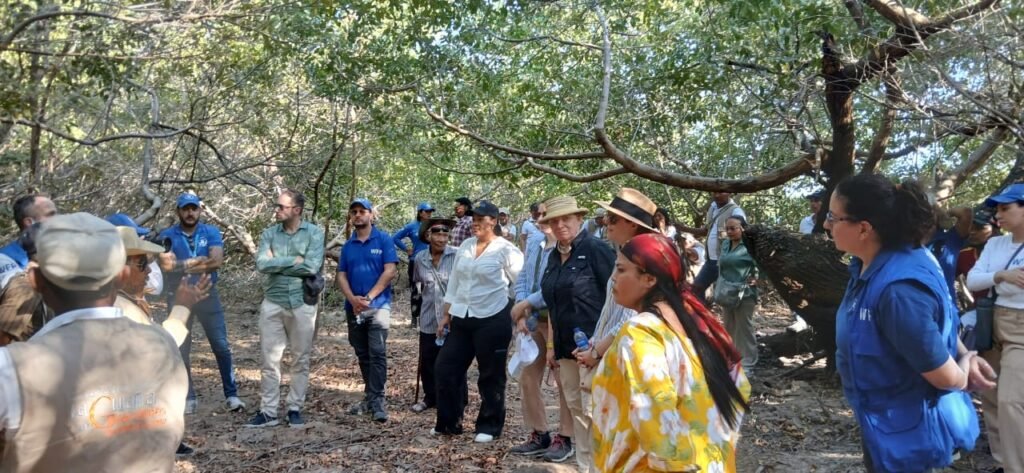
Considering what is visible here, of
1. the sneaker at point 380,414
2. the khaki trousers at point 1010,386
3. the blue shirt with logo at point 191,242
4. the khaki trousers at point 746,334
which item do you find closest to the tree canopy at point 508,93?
the khaki trousers at point 1010,386

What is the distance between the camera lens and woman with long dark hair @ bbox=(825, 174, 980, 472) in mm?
2637

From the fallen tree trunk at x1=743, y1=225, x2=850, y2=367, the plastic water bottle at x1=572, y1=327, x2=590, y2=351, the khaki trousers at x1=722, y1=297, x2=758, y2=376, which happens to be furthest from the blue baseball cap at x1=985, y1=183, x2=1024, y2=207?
the khaki trousers at x1=722, y1=297, x2=758, y2=376

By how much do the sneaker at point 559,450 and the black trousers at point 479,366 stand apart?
641 mm

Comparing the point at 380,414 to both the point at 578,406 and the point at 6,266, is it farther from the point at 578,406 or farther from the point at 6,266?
the point at 6,266

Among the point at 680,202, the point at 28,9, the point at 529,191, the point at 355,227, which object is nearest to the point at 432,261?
the point at 355,227

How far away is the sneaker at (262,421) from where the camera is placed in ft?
21.8

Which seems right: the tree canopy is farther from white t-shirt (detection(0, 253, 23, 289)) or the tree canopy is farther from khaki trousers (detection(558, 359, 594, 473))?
khaki trousers (detection(558, 359, 594, 473))

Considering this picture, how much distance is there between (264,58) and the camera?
9383mm

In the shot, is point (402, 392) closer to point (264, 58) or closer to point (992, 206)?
point (264, 58)

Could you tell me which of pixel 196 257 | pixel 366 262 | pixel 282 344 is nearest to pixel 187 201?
pixel 196 257

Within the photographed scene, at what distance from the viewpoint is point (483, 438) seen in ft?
20.4

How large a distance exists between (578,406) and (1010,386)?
2609mm

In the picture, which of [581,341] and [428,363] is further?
[428,363]

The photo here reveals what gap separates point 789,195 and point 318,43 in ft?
26.3
